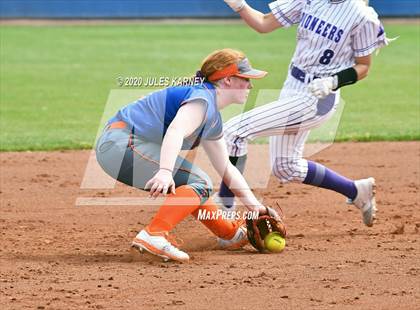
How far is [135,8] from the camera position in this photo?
2959 centimetres

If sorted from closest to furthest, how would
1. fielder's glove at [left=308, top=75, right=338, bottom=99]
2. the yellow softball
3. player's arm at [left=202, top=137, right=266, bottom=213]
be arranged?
player's arm at [left=202, top=137, right=266, bottom=213] < the yellow softball < fielder's glove at [left=308, top=75, right=338, bottom=99]

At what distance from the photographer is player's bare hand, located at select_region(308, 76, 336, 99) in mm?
6516

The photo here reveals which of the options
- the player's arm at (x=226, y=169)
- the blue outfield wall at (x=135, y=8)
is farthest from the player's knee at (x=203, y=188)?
the blue outfield wall at (x=135, y=8)

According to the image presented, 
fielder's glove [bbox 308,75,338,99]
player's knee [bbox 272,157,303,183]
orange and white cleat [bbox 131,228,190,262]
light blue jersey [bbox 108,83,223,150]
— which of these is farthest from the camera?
player's knee [bbox 272,157,303,183]

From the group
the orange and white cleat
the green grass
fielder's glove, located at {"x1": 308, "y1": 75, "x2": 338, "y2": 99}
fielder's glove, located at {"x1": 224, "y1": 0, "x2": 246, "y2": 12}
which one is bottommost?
the green grass

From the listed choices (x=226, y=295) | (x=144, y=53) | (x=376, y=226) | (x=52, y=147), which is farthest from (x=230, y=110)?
(x=144, y=53)

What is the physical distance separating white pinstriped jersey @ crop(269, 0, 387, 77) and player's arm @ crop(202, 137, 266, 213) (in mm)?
1216

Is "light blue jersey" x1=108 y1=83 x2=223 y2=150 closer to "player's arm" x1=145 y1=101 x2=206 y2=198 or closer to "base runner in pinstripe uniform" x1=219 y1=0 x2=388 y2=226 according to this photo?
"player's arm" x1=145 y1=101 x2=206 y2=198

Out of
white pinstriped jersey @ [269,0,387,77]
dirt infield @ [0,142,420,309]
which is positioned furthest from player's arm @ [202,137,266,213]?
white pinstriped jersey @ [269,0,387,77]

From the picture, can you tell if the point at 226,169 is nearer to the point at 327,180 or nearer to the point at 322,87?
the point at 322,87

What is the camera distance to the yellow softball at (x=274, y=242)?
244 inches

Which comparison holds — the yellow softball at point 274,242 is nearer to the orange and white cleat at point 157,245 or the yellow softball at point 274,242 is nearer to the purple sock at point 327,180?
the orange and white cleat at point 157,245

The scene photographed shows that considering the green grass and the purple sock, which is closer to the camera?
the purple sock

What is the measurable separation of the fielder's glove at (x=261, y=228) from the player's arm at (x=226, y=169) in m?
0.10
